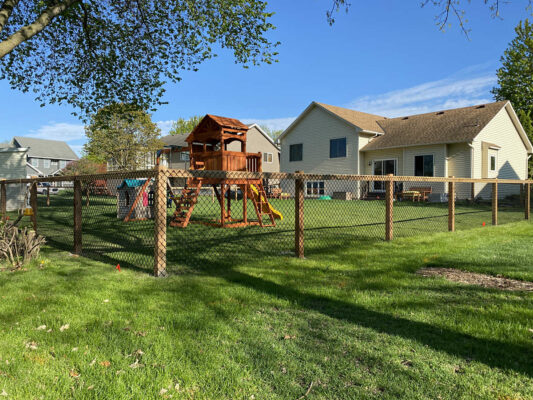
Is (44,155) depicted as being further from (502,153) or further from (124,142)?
(502,153)

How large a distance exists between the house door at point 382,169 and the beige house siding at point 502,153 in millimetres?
4891

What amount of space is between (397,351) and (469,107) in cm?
2673

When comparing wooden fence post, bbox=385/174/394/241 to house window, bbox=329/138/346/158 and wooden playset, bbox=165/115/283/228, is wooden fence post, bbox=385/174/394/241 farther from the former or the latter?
house window, bbox=329/138/346/158

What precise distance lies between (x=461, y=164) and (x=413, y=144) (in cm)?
298

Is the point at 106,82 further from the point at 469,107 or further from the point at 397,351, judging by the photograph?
the point at 469,107

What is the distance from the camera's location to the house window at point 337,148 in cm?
2562

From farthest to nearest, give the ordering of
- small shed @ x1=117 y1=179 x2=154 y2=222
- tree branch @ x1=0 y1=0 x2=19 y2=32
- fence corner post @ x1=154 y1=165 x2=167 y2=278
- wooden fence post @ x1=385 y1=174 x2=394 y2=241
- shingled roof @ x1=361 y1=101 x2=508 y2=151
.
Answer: shingled roof @ x1=361 y1=101 x2=508 y2=151 → small shed @ x1=117 y1=179 x2=154 y2=222 → wooden fence post @ x1=385 y1=174 x2=394 y2=241 → tree branch @ x1=0 y1=0 x2=19 y2=32 → fence corner post @ x1=154 y1=165 x2=167 y2=278

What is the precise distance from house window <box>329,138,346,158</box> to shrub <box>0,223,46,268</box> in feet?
72.2

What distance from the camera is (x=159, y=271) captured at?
5.07m

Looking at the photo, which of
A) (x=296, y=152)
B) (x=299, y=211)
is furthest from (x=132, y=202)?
(x=296, y=152)

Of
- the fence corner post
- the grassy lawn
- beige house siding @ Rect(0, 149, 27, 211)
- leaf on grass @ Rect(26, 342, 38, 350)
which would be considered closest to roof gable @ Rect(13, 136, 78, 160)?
beige house siding @ Rect(0, 149, 27, 211)

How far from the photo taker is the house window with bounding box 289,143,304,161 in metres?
28.3

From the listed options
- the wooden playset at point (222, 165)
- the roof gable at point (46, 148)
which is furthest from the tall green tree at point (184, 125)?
the wooden playset at point (222, 165)

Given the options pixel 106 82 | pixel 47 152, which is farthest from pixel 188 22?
pixel 47 152
